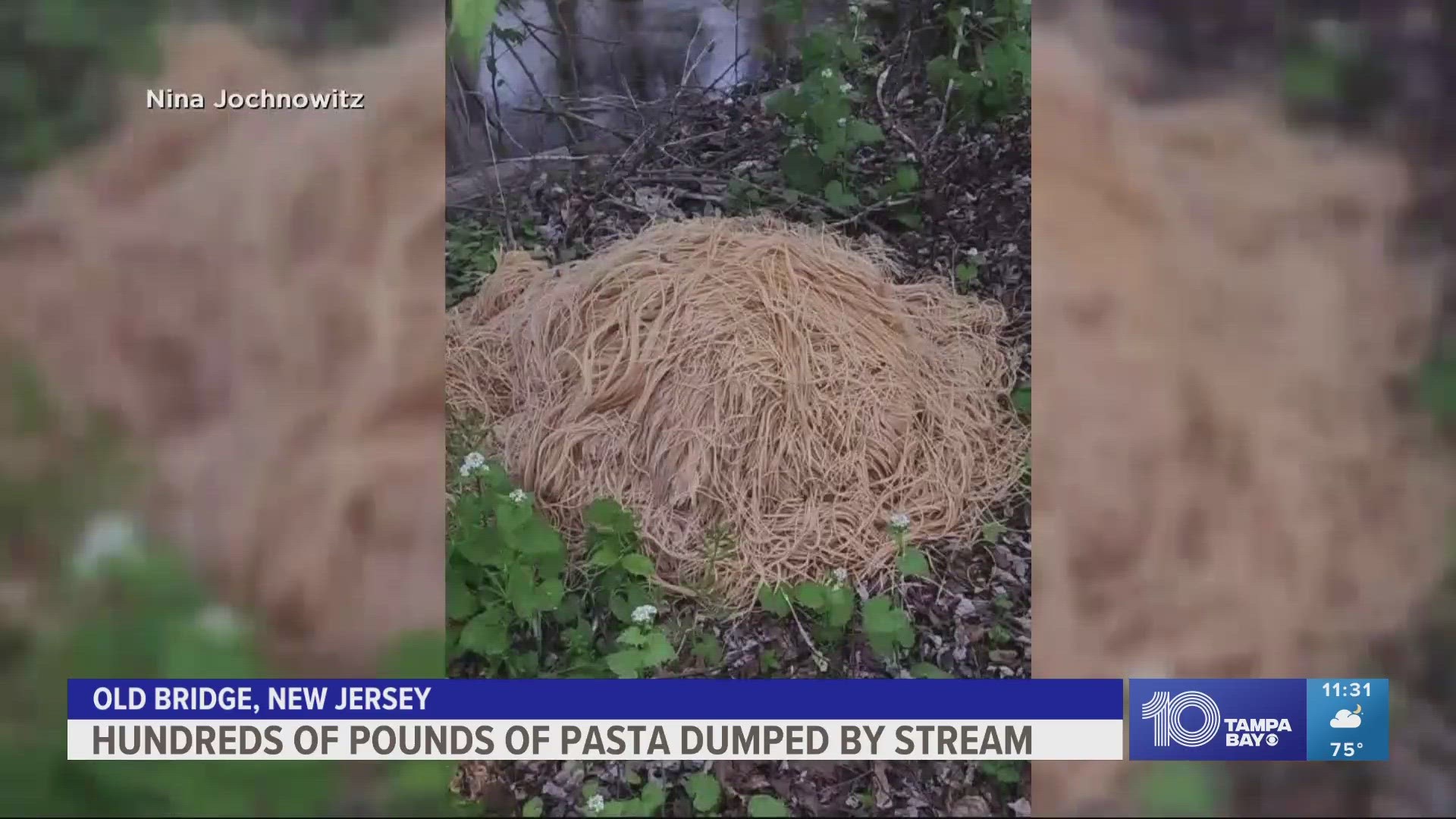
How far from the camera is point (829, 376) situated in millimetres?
1846

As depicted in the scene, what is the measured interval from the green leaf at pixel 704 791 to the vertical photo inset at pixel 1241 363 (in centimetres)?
57

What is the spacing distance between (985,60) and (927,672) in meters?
1.12

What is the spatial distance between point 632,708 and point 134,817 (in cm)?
87

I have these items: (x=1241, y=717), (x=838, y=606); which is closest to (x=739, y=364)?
(x=838, y=606)

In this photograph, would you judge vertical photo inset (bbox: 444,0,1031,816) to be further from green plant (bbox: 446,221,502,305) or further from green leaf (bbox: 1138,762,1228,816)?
green leaf (bbox: 1138,762,1228,816)

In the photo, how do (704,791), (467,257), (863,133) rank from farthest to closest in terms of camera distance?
(863,133)
(467,257)
(704,791)

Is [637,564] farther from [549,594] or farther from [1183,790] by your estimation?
[1183,790]

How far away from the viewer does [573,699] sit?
1.78 metres

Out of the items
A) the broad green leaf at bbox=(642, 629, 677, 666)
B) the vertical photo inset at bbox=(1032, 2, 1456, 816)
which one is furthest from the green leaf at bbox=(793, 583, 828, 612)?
the vertical photo inset at bbox=(1032, 2, 1456, 816)

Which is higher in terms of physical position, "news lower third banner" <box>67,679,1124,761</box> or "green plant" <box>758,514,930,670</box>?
"green plant" <box>758,514,930,670</box>

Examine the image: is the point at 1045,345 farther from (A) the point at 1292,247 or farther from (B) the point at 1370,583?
(B) the point at 1370,583

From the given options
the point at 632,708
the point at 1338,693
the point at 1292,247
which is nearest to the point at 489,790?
the point at 632,708

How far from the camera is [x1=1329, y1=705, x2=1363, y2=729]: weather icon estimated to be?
71.7 inches

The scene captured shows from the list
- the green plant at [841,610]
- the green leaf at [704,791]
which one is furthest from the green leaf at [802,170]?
the green leaf at [704,791]
